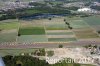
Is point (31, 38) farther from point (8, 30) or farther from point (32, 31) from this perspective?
point (8, 30)

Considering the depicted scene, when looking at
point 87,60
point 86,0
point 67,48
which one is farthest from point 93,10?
point 87,60

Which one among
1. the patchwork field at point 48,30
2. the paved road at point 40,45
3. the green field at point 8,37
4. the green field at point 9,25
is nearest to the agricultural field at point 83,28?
the patchwork field at point 48,30

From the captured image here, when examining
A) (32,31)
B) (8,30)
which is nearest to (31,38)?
(32,31)

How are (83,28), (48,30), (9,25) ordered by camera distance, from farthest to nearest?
1. (9,25)
2. (83,28)
3. (48,30)

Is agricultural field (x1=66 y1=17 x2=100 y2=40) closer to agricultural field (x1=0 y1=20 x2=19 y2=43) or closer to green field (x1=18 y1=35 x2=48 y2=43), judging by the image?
green field (x1=18 y1=35 x2=48 y2=43)

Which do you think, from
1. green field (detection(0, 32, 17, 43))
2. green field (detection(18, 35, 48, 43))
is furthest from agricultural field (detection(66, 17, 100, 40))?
green field (detection(0, 32, 17, 43))

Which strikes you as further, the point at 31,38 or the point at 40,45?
the point at 31,38

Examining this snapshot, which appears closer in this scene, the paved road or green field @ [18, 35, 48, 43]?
the paved road

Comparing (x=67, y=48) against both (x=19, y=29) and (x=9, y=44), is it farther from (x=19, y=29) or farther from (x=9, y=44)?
(x=19, y=29)

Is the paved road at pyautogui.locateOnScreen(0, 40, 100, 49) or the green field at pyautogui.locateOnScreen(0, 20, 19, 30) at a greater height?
the paved road at pyautogui.locateOnScreen(0, 40, 100, 49)
